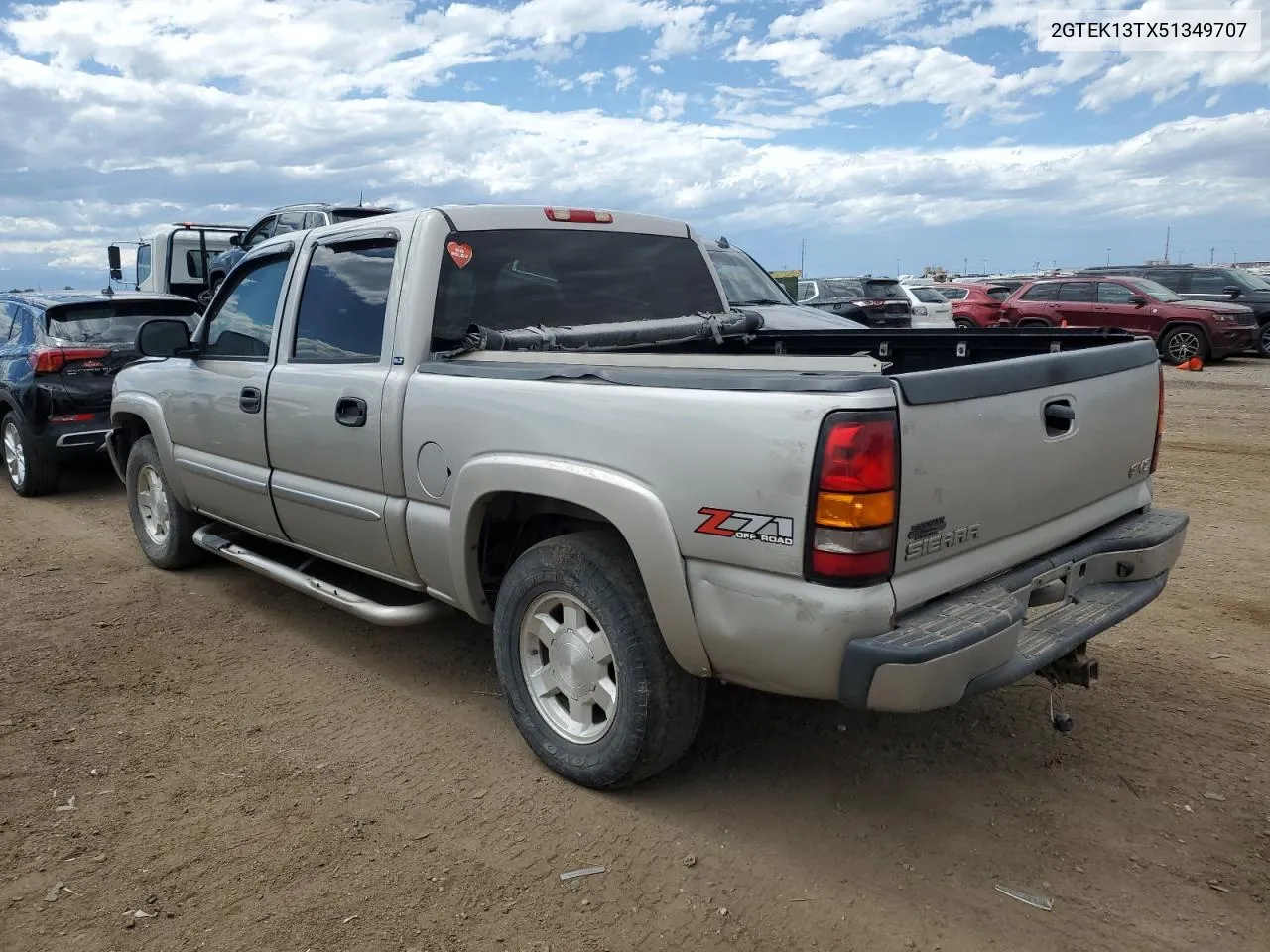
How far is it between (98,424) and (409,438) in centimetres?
562

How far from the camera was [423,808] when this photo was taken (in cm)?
324

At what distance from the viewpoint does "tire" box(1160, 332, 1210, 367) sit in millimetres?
16734

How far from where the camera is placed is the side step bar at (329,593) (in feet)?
12.6

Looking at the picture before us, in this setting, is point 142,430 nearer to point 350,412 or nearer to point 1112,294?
point 350,412

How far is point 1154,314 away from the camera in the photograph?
1697 centimetres

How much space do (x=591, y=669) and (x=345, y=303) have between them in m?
1.94

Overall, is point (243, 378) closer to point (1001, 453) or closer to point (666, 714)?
point (666, 714)

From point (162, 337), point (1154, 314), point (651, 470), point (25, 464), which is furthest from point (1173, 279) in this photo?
point (651, 470)

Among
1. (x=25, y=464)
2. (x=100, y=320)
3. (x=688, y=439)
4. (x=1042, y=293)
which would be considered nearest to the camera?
(x=688, y=439)

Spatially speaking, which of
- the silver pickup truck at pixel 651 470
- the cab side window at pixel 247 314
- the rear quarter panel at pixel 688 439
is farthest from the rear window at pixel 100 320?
the rear quarter panel at pixel 688 439

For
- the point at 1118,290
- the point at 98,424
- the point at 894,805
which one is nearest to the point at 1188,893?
the point at 894,805

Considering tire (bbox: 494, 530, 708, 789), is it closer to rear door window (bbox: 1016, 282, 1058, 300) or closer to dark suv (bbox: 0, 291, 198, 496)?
dark suv (bbox: 0, 291, 198, 496)

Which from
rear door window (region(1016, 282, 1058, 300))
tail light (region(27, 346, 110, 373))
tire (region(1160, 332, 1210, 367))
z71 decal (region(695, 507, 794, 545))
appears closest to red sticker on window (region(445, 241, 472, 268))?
z71 decal (region(695, 507, 794, 545))

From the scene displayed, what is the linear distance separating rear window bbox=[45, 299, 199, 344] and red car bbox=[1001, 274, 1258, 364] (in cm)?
1444
